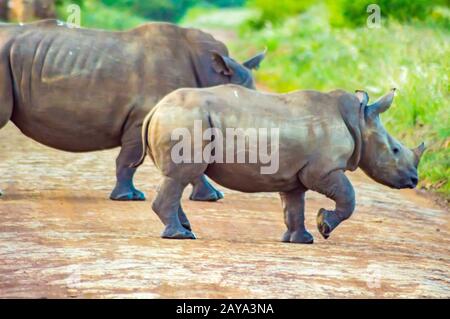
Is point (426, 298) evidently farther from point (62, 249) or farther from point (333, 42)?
point (333, 42)

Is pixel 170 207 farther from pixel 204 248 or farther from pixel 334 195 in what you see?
pixel 334 195

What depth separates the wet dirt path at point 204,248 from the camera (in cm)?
768

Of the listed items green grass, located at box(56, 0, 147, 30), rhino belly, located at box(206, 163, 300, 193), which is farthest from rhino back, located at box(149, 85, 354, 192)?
green grass, located at box(56, 0, 147, 30)

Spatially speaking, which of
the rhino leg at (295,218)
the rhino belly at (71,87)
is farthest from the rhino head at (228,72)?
the rhino leg at (295,218)

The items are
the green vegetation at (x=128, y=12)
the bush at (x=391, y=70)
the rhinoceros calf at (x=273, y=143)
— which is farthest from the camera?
the green vegetation at (x=128, y=12)

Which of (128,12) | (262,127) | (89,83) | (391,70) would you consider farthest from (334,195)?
(128,12)

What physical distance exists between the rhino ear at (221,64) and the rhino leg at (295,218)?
1.90 meters

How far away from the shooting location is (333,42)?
78.3 feet

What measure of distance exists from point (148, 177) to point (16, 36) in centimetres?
225

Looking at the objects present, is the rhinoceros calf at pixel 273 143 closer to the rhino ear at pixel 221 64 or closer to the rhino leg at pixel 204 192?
the rhino ear at pixel 221 64

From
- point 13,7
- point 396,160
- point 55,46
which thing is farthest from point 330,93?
point 13,7

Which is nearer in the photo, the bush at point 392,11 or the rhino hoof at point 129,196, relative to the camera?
the rhino hoof at point 129,196

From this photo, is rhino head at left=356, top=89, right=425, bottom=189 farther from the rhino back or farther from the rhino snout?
the rhino back

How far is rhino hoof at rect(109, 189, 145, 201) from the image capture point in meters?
11.4
